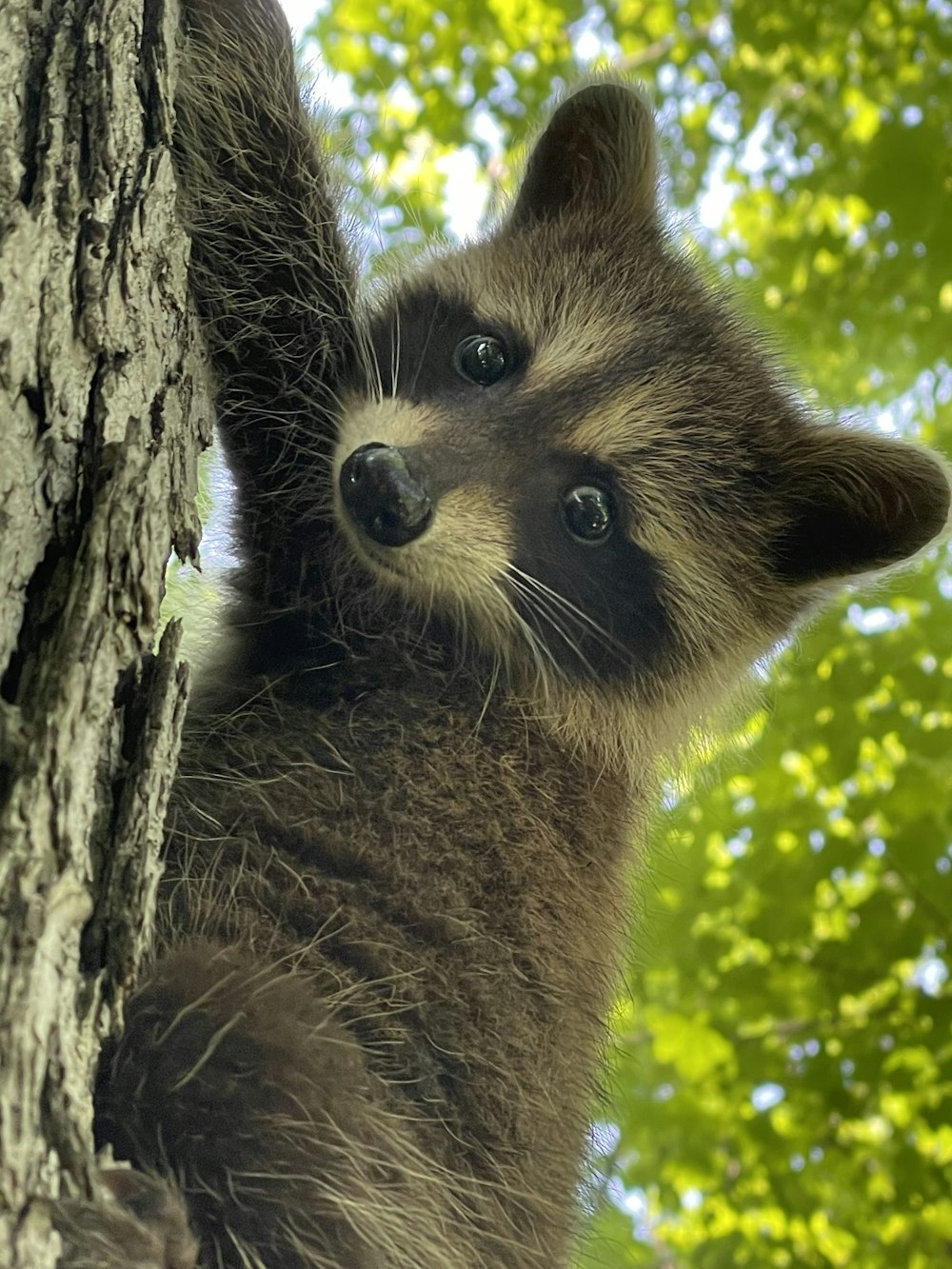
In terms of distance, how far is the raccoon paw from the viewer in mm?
1245

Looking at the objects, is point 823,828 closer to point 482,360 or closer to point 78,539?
point 482,360

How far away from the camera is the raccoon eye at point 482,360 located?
115 inches

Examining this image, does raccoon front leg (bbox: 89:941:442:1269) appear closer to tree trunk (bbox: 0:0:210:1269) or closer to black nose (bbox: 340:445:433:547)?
tree trunk (bbox: 0:0:210:1269)

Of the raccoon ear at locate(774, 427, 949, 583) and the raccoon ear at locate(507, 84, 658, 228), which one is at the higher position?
the raccoon ear at locate(507, 84, 658, 228)

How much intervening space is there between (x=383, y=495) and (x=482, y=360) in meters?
0.60

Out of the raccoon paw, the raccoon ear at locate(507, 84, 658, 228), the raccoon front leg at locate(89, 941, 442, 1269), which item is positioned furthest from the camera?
the raccoon ear at locate(507, 84, 658, 228)

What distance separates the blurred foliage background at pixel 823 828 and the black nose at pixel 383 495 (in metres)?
1.08

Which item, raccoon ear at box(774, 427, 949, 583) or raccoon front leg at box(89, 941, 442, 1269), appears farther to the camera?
raccoon ear at box(774, 427, 949, 583)

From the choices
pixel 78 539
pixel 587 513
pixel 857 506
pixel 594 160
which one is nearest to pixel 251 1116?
pixel 78 539

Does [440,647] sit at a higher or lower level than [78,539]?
lower

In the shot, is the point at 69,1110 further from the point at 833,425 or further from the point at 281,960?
the point at 833,425

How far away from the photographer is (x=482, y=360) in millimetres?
2922

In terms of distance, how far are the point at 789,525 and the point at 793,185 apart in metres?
2.27

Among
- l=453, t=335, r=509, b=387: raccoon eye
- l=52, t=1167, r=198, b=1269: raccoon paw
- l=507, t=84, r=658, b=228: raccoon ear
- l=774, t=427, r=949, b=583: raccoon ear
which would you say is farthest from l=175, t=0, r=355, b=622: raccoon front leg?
l=52, t=1167, r=198, b=1269: raccoon paw
